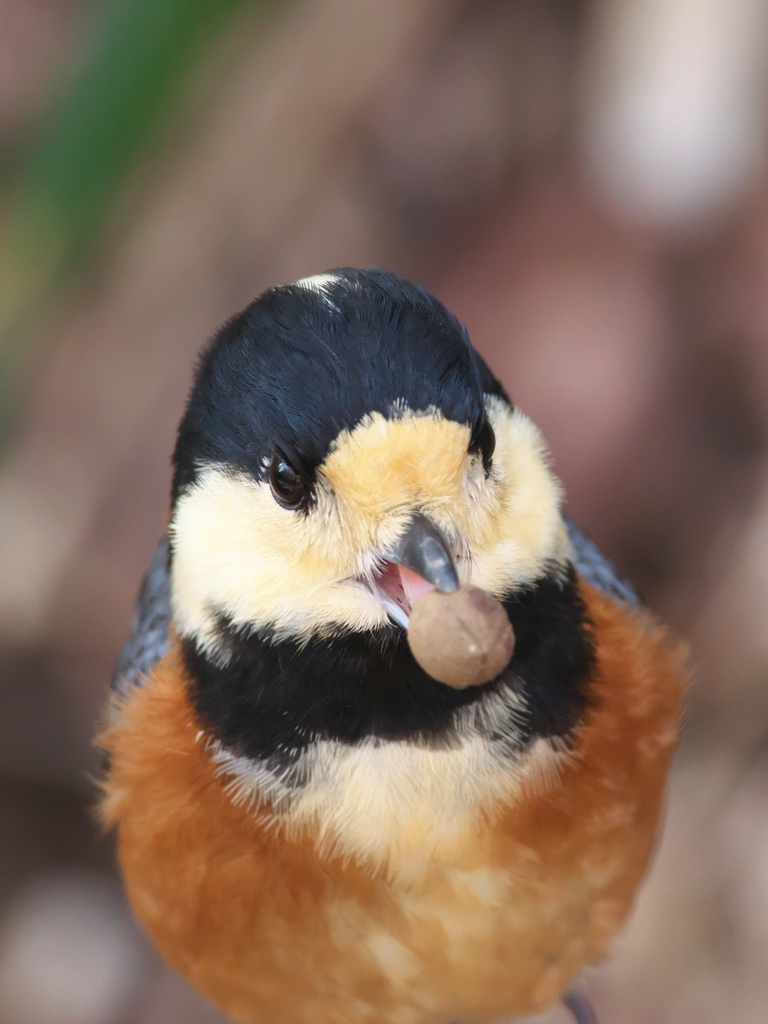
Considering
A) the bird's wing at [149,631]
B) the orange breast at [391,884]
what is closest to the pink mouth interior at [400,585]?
the orange breast at [391,884]

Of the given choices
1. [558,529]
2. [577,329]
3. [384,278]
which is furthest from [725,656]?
[384,278]

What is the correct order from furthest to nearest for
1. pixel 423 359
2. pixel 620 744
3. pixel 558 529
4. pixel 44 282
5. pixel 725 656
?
pixel 725 656 < pixel 44 282 < pixel 620 744 < pixel 558 529 < pixel 423 359

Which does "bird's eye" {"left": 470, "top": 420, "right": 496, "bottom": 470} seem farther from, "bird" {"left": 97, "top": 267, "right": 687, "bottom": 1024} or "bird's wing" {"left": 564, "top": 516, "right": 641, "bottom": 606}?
"bird's wing" {"left": 564, "top": 516, "right": 641, "bottom": 606}

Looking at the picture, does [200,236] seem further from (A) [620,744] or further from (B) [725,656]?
(A) [620,744]

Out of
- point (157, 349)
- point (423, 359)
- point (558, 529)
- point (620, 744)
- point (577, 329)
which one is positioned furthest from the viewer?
point (157, 349)

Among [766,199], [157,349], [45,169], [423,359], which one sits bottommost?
[157,349]

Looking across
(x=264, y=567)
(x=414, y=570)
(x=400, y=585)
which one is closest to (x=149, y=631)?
(x=264, y=567)
